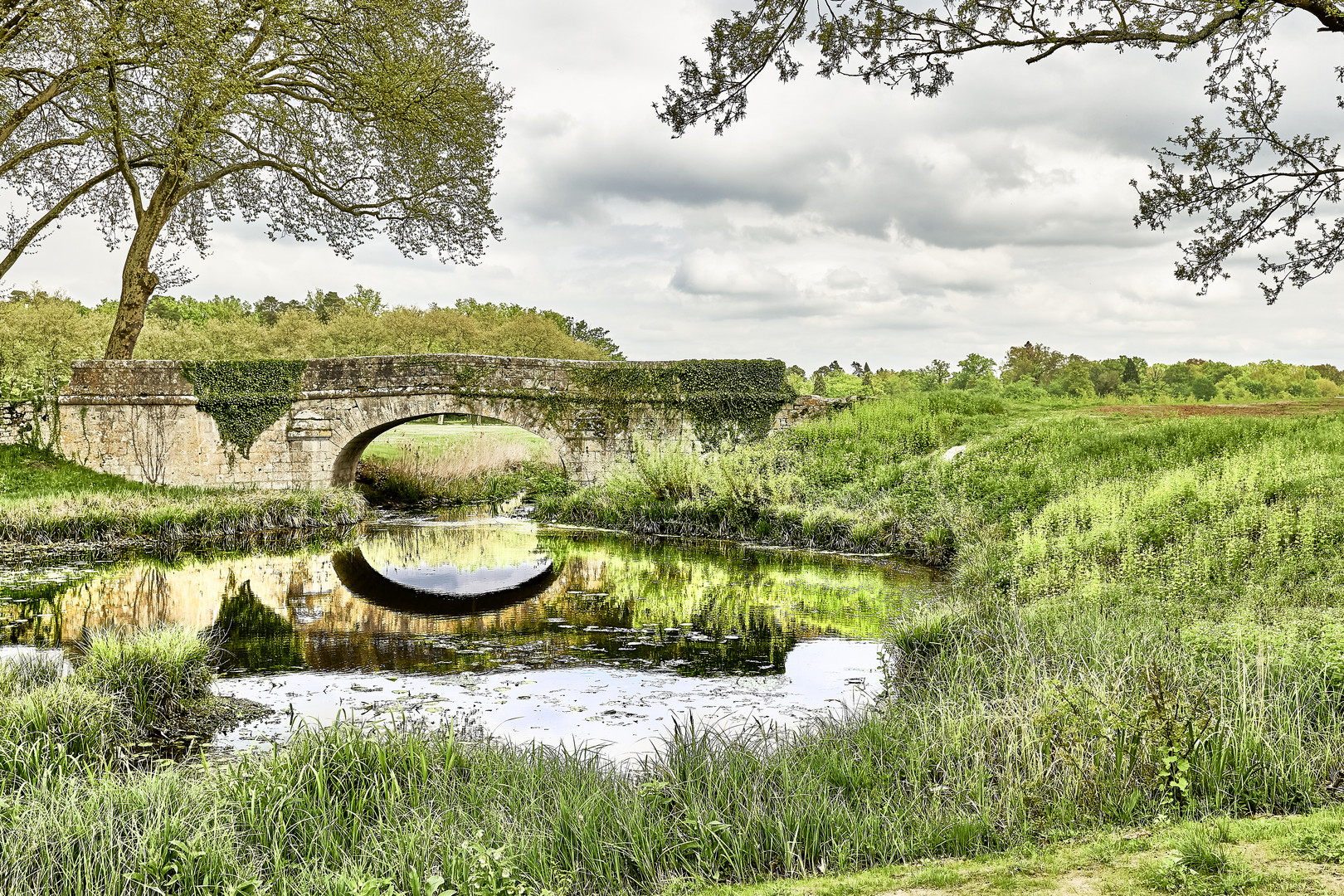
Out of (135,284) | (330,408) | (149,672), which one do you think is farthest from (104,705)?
(135,284)

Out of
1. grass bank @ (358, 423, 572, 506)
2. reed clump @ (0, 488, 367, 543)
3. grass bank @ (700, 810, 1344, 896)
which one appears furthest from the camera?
grass bank @ (358, 423, 572, 506)

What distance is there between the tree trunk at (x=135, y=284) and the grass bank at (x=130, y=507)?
2.53 meters

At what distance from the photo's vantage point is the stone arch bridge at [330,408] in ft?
58.0

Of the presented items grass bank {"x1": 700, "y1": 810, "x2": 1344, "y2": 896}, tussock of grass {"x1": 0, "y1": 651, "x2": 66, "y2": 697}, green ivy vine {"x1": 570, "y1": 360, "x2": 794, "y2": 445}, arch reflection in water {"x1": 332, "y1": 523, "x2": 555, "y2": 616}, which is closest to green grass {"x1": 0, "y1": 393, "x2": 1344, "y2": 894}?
grass bank {"x1": 700, "y1": 810, "x2": 1344, "y2": 896}

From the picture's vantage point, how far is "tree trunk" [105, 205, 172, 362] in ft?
57.1

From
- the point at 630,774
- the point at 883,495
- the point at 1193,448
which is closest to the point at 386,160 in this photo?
the point at 883,495

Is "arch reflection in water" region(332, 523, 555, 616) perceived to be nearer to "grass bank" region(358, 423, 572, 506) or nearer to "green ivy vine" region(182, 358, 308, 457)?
"grass bank" region(358, 423, 572, 506)

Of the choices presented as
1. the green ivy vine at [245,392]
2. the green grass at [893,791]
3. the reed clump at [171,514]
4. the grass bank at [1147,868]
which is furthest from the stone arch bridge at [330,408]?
the grass bank at [1147,868]

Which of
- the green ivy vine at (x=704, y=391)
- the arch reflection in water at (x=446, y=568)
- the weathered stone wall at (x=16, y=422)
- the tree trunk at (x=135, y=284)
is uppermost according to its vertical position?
the tree trunk at (x=135, y=284)

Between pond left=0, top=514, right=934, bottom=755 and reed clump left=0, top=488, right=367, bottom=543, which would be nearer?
pond left=0, top=514, right=934, bottom=755

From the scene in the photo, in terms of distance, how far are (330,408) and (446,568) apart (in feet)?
25.0

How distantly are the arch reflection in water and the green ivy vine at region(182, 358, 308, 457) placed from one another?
454 cm

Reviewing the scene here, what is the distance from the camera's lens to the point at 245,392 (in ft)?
59.4

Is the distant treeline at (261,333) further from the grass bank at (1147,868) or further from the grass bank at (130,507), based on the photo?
the grass bank at (1147,868)
